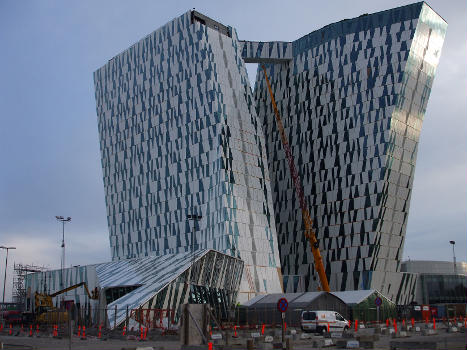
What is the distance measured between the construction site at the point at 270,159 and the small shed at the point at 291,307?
874 centimetres

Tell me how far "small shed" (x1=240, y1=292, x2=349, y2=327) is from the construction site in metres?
8.74

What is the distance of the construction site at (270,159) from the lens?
89.4 metres

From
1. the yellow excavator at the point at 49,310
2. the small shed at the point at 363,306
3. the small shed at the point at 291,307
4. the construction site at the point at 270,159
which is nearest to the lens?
the small shed at the point at 291,307

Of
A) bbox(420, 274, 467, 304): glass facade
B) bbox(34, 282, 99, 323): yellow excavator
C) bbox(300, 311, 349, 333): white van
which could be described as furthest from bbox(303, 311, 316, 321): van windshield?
bbox(420, 274, 467, 304): glass facade

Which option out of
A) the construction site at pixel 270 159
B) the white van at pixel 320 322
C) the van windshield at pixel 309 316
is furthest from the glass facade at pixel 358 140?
the van windshield at pixel 309 316

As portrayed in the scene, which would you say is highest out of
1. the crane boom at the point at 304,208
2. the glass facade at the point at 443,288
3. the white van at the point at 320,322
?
the crane boom at the point at 304,208

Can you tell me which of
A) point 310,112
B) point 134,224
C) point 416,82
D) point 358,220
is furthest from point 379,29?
point 134,224

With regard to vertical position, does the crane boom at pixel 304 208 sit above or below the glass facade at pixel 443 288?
above

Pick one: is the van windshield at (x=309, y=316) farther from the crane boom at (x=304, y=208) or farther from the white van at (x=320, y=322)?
the crane boom at (x=304, y=208)

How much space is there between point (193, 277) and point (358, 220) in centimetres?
4408

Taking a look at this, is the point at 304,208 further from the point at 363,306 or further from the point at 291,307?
the point at 291,307

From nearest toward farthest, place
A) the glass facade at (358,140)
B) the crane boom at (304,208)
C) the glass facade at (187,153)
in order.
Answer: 1. the glass facade at (187,153)
2. the crane boom at (304,208)
3. the glass facade at (358,140)

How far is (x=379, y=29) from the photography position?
10394 cm

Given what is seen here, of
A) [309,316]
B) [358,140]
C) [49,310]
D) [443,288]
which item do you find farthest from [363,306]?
[443,288]
